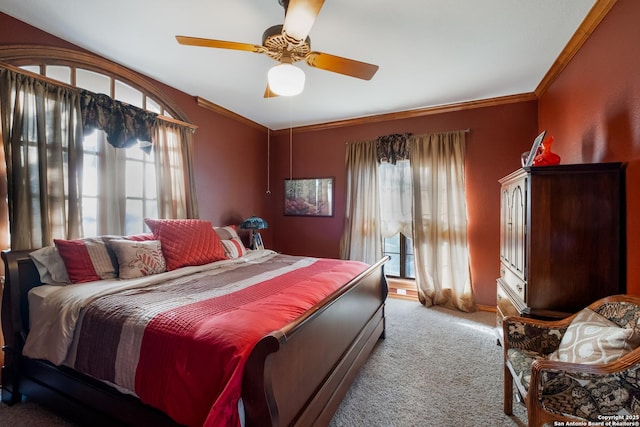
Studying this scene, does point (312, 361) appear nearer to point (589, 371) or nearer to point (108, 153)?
point (589, 371)

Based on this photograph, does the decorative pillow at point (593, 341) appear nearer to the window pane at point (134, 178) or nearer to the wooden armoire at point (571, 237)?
the wooden armoire at point (571, 237)

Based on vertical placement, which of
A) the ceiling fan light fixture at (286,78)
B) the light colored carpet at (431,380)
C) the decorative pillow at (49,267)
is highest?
the ceiling fan light fixture at (286,78)

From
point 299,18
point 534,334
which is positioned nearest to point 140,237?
point 299,18

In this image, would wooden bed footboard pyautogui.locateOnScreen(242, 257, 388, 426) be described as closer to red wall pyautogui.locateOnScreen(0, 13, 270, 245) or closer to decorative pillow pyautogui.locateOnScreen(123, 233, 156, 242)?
decorative pillow pyautogui.locateOnScreen(123, 233, 156, 242)

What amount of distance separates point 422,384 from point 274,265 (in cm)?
154

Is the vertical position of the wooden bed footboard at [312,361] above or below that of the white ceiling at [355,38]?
below

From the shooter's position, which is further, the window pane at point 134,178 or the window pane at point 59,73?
the window pane at point 134,178

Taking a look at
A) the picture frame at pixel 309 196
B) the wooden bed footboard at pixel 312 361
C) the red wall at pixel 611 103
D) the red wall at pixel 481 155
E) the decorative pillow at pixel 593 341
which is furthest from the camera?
the picture frame at pixel 309 196

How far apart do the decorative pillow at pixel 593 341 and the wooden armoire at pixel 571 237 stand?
0.30m

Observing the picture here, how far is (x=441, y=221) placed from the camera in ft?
12.1

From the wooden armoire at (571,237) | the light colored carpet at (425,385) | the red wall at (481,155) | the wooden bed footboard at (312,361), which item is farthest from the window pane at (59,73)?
the wooden armoire at (571,237)

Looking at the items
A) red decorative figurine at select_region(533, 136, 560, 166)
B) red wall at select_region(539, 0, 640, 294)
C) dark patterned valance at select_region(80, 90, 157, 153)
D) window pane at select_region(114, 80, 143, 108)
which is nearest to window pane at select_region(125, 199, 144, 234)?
dark patterned valance at select_region(80, 90, 157, 153)

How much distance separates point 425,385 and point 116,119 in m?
3.48

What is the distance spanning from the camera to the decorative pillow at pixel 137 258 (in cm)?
210
